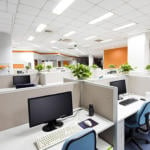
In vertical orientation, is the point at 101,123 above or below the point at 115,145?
above

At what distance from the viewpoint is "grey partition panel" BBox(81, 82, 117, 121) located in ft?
4.96

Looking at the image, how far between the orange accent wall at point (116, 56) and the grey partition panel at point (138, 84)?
620 centimetres

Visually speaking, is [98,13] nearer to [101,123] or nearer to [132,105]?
[132,105]

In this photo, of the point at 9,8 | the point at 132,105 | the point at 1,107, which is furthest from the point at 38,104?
the point at 9,8

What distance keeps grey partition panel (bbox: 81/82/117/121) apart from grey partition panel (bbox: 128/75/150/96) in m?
1.53

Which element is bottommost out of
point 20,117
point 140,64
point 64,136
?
point 64,136

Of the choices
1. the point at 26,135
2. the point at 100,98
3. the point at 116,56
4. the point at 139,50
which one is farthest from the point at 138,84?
the point at 116,56

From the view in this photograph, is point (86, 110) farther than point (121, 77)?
No

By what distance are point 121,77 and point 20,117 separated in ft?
7.54

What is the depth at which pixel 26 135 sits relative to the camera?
1297 mm

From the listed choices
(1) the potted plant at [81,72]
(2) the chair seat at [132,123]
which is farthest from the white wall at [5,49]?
(2) the chair seat at [132,123]

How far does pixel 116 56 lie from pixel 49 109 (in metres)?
9.04

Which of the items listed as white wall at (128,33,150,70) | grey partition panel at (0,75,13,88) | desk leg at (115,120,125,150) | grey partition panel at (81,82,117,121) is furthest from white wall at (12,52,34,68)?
desk leg at (115,120,125,150)

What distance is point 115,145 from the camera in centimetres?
152
